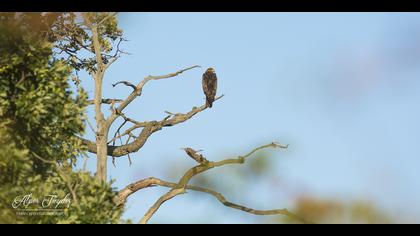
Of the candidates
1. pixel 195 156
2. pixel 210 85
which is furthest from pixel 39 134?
pixel 210 85

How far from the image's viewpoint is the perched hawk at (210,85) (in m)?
25.0

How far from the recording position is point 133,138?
23.0 metres

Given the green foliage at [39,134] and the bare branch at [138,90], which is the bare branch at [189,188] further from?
the bare branch at [138,90]

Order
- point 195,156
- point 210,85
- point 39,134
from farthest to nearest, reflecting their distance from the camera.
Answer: point 210,85 → point 195,156 → point 39,134

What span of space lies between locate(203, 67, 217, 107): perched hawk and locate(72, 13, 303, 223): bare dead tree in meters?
2.17

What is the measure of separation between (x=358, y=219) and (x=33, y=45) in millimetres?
8649

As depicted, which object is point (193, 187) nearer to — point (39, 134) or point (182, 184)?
point (182, 184)

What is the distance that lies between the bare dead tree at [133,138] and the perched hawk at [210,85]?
2166mm

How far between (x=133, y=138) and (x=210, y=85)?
15.1 feet

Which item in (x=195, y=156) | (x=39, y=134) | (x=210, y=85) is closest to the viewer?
(x=39, y=134)

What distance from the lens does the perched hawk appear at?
82.0 feet

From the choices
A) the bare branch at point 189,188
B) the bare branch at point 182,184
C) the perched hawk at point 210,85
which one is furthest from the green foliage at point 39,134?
the perched hawk at point 210,85
